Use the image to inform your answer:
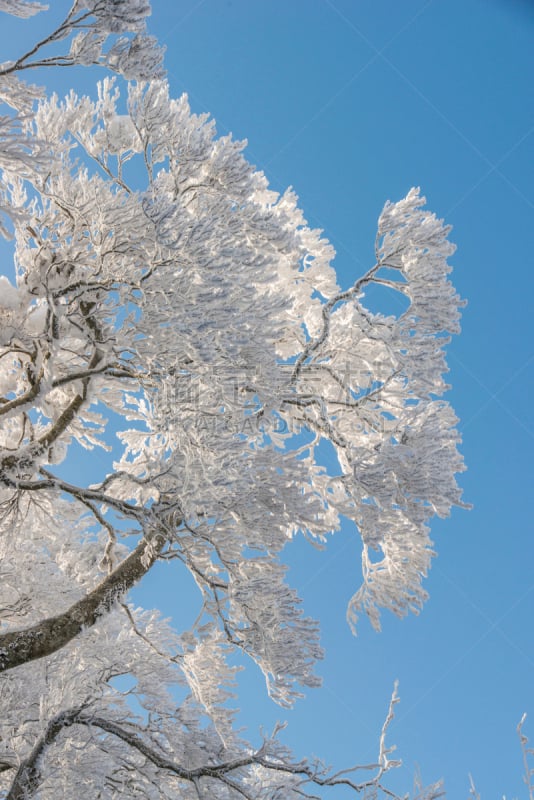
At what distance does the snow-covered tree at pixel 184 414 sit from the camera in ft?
18.4

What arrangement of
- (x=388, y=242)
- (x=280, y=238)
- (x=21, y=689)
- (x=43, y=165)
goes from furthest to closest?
(x=21, y=689)
(x=388, y=242)
(x=280, y=238)
(x=43, y=165)

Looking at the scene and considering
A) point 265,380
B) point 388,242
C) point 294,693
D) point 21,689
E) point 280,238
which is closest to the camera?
point 294,693

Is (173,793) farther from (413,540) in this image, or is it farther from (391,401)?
(391,401)

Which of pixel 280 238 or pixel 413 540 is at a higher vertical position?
pixel 280 238

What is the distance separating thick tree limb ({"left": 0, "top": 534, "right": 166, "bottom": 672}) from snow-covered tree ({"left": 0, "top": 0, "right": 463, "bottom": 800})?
0.08 feet

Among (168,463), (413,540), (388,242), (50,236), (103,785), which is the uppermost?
(388,242)

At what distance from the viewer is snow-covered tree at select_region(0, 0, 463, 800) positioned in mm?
5617

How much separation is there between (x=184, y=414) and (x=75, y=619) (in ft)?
8.85

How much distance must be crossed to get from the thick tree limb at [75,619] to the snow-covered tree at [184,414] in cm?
2

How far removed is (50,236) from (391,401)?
3881 millimetres

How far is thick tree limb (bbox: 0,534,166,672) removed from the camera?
6.74 metres

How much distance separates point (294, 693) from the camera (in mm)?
5855

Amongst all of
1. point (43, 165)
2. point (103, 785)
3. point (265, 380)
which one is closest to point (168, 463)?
point (265, 380)

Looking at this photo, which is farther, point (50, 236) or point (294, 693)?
point (50, 236)
